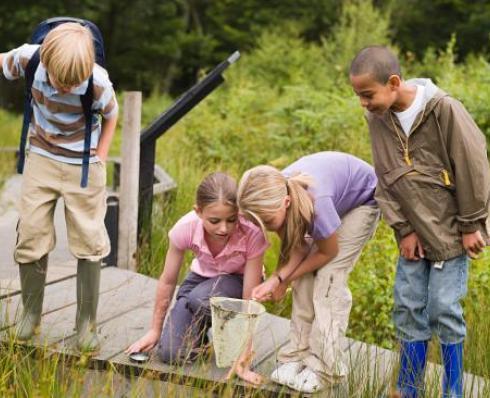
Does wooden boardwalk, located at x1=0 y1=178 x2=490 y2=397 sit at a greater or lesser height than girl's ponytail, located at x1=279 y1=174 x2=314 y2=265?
lesser

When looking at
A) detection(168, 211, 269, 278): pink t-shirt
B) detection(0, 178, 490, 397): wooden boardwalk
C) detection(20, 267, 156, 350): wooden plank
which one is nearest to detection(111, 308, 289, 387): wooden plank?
detection(0, 178, 490, 397): wooden boardwalk

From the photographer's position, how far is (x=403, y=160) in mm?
3635

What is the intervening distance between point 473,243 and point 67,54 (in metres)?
1.96

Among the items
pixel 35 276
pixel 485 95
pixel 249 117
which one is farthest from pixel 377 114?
pixel 249 117

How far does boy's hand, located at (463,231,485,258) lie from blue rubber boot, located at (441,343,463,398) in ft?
1.40

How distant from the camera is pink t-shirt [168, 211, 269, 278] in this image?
387cm

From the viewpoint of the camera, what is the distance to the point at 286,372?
3.63 meters

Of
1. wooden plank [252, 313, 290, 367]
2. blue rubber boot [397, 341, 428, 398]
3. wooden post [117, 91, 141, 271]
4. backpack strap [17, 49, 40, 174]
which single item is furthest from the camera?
wooden post [117, 91, 141, 271]

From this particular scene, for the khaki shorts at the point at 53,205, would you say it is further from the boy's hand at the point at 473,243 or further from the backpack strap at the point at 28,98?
the boy's hand at the point at 473,243

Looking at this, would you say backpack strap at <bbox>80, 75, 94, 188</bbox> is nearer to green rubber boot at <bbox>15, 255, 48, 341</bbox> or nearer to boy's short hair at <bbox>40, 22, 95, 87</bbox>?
boy's short hair at <bbox>40, 22, 95, 87</bbox>

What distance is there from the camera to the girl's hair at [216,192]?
11.8 ft

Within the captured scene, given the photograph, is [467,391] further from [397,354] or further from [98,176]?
[98,176]

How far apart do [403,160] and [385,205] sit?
8.8 inches

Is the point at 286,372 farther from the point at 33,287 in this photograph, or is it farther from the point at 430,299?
the point at 33,287
